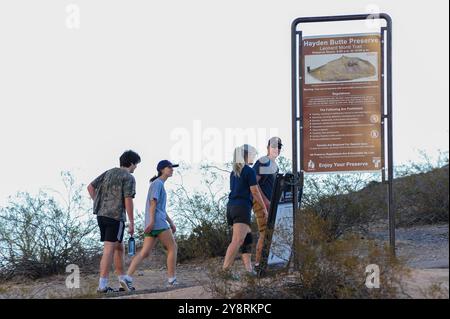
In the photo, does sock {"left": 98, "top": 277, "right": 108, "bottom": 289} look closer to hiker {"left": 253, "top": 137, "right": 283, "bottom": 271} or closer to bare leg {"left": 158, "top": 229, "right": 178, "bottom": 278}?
bare leg {"left": 158, "top": 229, "right": 178, "bottom": 278}

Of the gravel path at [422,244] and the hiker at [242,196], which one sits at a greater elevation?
the hiker at [242,196]

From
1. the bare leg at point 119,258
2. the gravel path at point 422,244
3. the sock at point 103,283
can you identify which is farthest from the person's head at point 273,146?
the sock at point 103,283

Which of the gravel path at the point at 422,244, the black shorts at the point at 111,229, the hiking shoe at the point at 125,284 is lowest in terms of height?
the hiking shoe at the point at 125,284

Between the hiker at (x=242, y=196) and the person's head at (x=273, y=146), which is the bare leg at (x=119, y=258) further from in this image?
the person's head at (x=273, y=146)

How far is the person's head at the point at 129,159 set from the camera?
12.8 meters

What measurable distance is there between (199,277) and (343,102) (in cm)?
375

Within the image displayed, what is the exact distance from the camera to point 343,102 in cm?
1265

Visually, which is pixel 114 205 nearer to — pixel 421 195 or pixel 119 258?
pixel 119 258

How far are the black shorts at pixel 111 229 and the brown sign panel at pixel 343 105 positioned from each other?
8.09 feet

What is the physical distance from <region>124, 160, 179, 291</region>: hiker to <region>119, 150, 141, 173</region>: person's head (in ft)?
1.23

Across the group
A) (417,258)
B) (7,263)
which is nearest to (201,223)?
(7,263)

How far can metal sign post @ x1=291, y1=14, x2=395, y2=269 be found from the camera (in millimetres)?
12641

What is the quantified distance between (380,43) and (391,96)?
0.69 meters

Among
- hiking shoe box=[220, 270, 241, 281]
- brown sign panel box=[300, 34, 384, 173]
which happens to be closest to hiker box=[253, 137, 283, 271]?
brown sign panel box=[300, 34, 384, 173]
